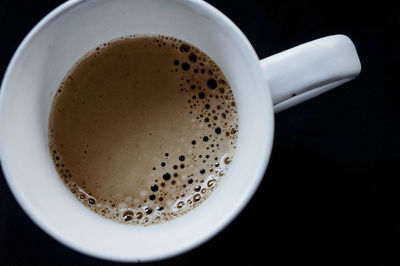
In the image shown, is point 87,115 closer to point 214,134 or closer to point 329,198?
point 214,134

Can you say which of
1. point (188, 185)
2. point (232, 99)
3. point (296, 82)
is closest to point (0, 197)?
point (188, 185)

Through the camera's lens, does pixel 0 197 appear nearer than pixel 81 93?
No

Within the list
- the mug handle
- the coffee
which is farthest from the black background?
the mug handle

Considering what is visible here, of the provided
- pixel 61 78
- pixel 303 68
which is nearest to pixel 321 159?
pixel 303 68

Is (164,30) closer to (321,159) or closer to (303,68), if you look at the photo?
(303,68)

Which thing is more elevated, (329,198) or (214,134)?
(214,134)

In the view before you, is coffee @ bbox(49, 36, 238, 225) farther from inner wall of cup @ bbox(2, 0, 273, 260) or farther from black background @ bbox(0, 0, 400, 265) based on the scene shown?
black background @ bbox(0, 0, 400, 265)
